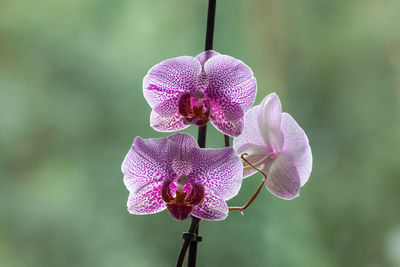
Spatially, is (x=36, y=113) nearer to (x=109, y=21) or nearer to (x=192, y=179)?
(x=109, y=21)

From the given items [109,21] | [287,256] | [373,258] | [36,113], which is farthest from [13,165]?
[373,258]

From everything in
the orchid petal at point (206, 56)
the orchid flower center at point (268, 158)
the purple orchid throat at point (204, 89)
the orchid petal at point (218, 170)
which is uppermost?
the orchid petal at point (206, 56)

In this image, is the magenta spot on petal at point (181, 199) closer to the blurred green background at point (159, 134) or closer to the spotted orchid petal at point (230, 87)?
the spotted orchid petal at point (230, 87)

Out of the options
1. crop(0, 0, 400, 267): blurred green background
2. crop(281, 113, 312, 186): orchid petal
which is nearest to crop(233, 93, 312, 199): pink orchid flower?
crop(281, 113, 312, 186): orchid petal

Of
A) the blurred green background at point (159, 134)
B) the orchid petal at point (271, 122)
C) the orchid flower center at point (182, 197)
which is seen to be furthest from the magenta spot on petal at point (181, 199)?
the blurred green background at point (159, 134)

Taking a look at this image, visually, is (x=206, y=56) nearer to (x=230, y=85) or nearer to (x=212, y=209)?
(x=230, y=85)

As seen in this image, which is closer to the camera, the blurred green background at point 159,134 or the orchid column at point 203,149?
the orchid column at point 203,149

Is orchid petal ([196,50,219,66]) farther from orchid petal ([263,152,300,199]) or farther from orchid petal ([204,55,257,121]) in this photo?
orchid petal ([263,152,300,199])
